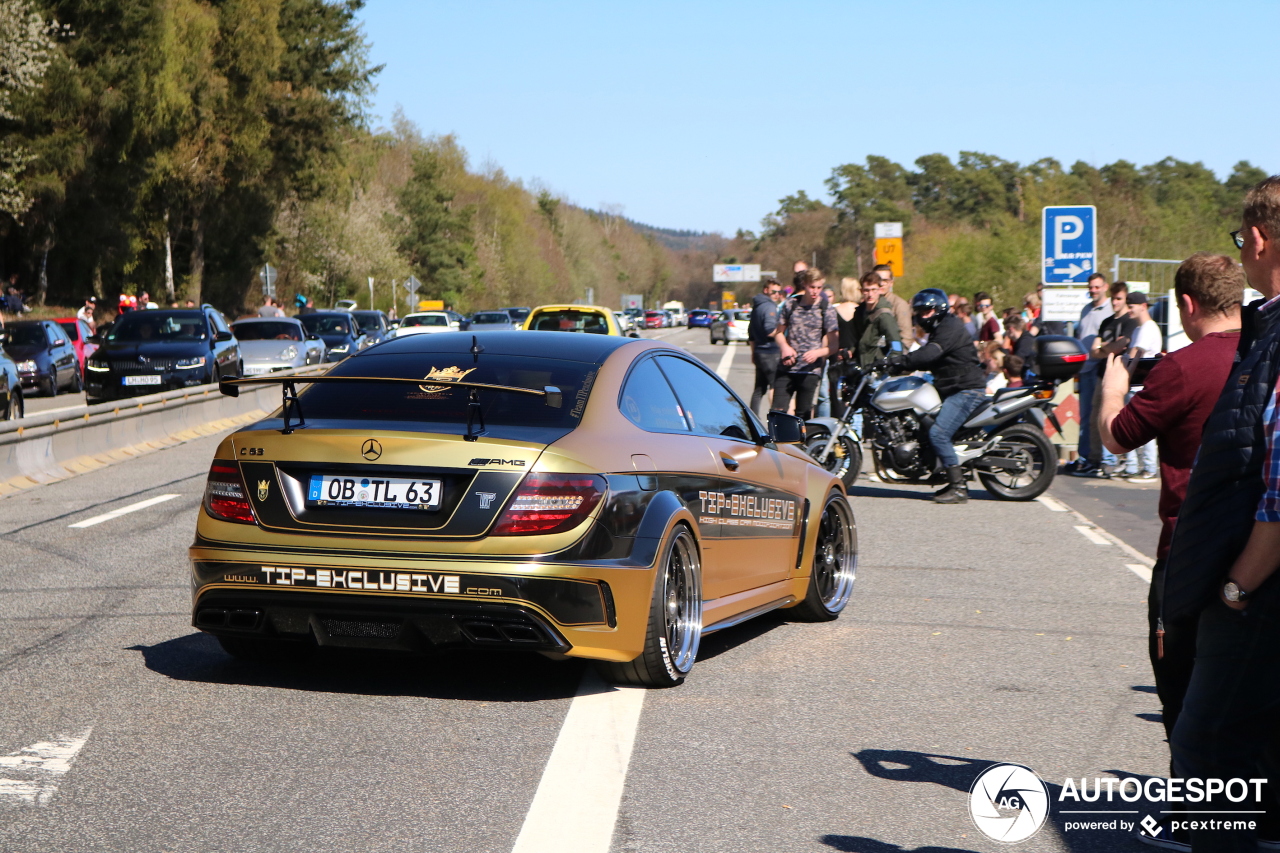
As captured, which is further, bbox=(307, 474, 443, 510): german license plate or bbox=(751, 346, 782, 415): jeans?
bbox=(751, 346, 782, 415): jeans

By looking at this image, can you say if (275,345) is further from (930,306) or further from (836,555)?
(836,555)

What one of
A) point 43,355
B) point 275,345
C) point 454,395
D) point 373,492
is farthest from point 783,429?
point 43,355

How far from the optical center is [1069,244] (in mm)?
22859

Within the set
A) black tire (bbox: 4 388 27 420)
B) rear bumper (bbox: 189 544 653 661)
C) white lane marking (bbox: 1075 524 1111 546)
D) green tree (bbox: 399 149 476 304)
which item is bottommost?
white lane marking (bbox: 1075 524 1111 546)

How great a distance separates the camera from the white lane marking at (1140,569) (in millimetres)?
9725

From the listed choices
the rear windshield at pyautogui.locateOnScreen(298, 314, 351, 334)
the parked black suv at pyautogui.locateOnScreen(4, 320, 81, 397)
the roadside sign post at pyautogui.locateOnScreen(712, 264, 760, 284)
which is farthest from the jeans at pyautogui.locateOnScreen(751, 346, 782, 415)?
the roadside sign post at pyautogui.locateOnScreen(712, 264, 760, 284)

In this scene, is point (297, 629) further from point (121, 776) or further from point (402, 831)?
point (402, 831)

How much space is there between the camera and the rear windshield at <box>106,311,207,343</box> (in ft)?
83.3

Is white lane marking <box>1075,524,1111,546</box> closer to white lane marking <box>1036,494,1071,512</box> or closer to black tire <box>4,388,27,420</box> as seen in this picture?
white lane marking <box>1036,494,1071,512</box>

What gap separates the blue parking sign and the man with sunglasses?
20244 millimetres

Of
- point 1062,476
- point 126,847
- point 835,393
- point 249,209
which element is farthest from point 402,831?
point 249,209

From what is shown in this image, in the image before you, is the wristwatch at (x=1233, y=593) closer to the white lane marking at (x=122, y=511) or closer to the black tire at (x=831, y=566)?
the black tire at (x=831, y=566)

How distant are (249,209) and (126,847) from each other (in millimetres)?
56409

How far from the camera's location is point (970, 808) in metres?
4.64
